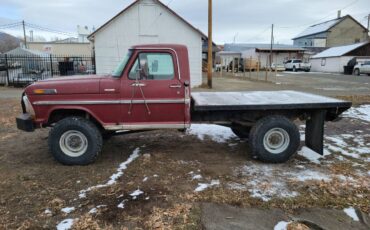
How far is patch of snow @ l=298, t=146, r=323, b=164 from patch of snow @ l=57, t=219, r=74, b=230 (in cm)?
428

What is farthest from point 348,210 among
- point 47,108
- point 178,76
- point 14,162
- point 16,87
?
point 16,87

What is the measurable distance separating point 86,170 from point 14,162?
148cm

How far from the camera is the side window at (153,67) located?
18.9 ft

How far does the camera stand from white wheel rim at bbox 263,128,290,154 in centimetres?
607

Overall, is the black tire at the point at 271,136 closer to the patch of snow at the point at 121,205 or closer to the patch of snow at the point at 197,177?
the patch of snow at the point at 197,177

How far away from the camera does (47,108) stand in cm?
572

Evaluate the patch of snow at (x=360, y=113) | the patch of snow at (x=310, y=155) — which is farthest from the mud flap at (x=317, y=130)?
the patch of snow at (x=360, y=113)

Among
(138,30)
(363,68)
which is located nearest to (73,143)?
(138,30)

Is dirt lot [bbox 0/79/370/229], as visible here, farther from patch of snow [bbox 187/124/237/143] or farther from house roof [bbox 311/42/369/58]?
house roof [bbox 311/42/369/58]

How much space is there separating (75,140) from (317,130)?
428 cm

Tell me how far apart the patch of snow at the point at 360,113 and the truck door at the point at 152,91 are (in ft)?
22.4

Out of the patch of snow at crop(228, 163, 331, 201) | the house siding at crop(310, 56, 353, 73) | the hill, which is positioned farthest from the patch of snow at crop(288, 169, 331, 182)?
the hill

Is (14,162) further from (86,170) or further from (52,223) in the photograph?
(52,223)

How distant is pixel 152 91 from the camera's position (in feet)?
18.9
